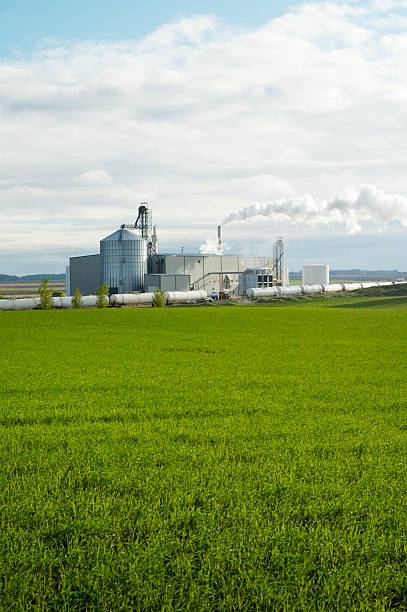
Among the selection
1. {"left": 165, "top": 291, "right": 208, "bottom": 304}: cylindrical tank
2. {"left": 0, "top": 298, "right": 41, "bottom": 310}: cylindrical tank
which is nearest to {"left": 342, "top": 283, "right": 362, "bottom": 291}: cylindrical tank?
{"left": 165, "top": 291, "right": 208, "bottom": 304}: cylindrical tank

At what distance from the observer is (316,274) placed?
113m

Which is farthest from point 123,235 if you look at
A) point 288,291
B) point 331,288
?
point 331,288

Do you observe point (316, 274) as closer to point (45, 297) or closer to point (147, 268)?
point (147, 268)

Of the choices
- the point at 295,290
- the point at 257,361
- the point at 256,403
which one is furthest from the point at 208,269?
the point at 256,403

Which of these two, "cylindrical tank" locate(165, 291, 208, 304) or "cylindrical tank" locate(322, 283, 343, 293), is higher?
"cylindrical tank" locate(322, 283, 343, 293)

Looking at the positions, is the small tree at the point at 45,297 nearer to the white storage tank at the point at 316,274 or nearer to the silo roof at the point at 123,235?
the silo roof at the point at 123,235

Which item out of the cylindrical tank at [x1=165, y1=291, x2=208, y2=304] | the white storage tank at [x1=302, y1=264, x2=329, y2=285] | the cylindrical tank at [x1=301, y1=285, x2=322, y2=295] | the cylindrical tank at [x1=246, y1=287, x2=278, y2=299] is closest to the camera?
the cylindrical tank at [x1=165, y1=291, x2=208, y2=304]

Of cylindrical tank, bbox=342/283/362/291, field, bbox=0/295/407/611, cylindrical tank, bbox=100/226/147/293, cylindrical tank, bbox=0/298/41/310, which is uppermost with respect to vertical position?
cylindrical tank, bbox=100/226/147/293

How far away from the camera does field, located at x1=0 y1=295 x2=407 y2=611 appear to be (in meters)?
4.46

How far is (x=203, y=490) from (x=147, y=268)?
72.9m

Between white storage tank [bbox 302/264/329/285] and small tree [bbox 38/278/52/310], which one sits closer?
small tree [bbox 38/278/52/310]

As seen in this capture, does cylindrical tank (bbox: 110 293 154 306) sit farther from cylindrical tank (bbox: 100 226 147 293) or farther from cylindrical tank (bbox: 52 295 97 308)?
cylindrical tank (bbox: 100 226 147 293)

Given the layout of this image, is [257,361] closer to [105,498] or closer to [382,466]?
[382,466]

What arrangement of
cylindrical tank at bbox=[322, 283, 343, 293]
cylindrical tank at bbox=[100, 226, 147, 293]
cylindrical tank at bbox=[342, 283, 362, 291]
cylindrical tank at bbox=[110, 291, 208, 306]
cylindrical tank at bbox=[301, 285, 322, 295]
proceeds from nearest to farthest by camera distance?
cylindrical tank at bbox=[110, 291, 208, 306]
cylindrical tank at bbox=[100, 226, 147, 293]
cylindrical tank at bbox=[301, 285, 322, 295]
cylindrical tank at bbox=[322, 283, 343, 293]
cylindrical tank at bbox=[342, 283, 362, 291]
